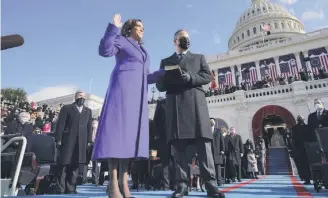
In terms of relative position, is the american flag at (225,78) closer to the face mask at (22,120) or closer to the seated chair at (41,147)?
the face mask at (22,120)

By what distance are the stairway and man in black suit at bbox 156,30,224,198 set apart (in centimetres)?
1415

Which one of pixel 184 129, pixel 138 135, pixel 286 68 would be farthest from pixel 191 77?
pixel 286 68

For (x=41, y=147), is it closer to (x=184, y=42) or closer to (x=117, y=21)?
(x=117, y=21)

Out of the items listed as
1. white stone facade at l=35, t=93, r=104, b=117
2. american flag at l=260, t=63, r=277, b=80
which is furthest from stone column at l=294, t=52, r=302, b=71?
white stone facade at l=35, t=93, r=104, b=117

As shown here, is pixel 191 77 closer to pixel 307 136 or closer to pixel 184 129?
pixel 184 129

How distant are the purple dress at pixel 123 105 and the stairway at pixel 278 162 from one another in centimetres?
1515

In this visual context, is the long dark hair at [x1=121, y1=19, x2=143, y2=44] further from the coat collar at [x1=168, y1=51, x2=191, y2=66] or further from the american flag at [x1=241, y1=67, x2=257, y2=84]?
the american flag at [x1=241, y1=67, x2=257, y2=84]

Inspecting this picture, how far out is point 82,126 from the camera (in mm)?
5113

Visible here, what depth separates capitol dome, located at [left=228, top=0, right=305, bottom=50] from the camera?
223 feet

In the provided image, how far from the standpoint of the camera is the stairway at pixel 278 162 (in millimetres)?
15852

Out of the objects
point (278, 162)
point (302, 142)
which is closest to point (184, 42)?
point (302, 142)

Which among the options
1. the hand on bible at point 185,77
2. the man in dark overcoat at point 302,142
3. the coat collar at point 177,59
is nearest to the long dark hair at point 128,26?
the hand on bible at point 185,77

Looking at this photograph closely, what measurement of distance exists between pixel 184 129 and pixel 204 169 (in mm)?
564

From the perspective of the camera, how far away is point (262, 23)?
7188 centimetres
